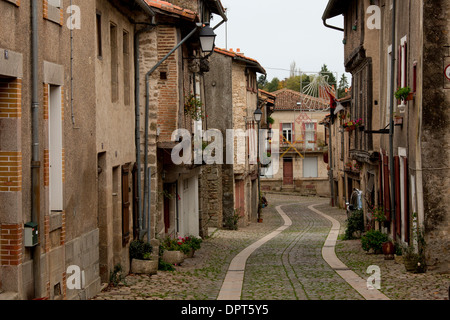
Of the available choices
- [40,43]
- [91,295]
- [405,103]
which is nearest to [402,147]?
[405,103]

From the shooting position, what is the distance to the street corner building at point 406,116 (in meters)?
13.2

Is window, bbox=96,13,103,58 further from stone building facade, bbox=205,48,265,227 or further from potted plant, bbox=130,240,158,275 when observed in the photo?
stone building facade, bbox=205,48,265,227

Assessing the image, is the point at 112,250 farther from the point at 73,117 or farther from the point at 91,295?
the point at 73,117

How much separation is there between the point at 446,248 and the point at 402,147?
310 centimetres

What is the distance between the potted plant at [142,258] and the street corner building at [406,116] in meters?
5.49

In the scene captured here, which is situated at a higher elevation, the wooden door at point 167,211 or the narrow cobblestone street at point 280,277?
the wooden door at point 167,211

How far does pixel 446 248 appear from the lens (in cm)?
1322

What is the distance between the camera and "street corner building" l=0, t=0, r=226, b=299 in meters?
7.77

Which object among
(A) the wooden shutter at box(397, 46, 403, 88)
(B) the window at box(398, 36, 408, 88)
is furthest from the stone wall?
(A) the wooden shutter at box(397, 46, 403, 88)

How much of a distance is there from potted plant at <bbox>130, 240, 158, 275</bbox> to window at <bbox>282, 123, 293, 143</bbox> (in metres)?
49.9

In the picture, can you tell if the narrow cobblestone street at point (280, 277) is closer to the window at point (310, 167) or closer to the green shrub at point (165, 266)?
the green shrub at point (165, 266)

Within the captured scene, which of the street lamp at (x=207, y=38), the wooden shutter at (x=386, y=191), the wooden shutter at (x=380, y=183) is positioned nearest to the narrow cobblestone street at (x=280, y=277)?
the wooden shutter at (x=386, y=191)

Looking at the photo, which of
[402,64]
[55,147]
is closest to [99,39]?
[55,147]

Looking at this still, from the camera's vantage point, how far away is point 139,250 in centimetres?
1434
